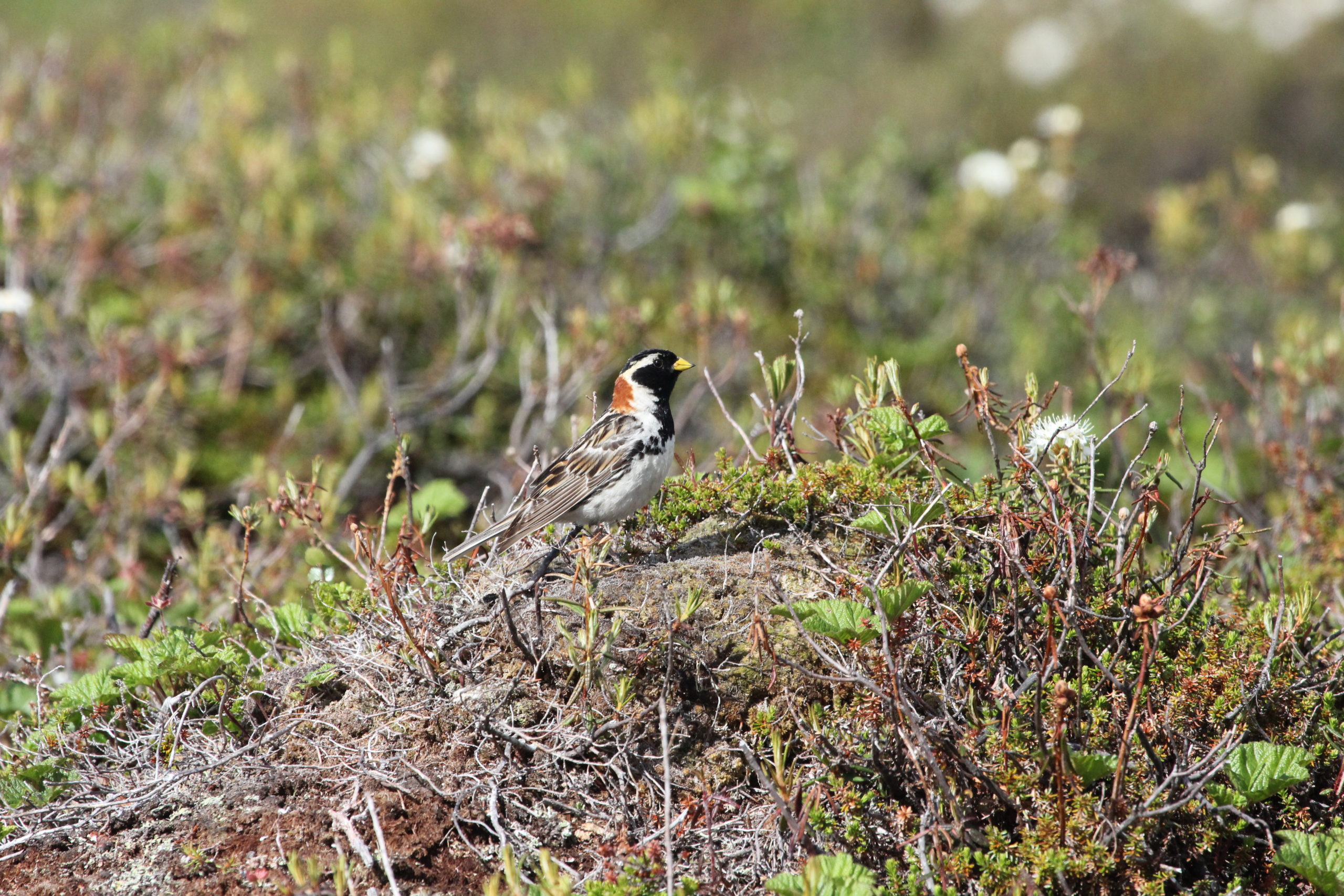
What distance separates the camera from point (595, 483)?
14.9ft

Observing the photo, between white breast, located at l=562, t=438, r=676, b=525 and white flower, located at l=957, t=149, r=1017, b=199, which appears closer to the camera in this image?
white breast, located at l=562, t=438, r=676, b=525

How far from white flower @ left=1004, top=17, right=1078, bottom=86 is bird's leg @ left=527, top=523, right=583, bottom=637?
48.5 ft

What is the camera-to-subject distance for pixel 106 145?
439 inches

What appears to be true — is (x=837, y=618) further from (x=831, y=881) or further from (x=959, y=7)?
(x=959, y=7)

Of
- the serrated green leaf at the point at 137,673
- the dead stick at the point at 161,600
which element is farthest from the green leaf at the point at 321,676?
the dead stick at the point at 161,600

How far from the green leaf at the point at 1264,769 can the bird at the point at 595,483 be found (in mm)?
2180

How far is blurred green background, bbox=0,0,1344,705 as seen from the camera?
6.57m

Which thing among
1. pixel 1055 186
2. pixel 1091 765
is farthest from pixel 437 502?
pixel 1055 186

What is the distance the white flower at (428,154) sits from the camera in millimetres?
10047

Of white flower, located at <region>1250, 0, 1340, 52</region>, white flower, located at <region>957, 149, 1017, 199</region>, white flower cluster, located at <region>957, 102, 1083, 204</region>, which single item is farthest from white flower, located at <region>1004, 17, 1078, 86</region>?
white flower, located at <region>957, 149, 1017, 199</region>

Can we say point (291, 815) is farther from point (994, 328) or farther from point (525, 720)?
point (994, 328)

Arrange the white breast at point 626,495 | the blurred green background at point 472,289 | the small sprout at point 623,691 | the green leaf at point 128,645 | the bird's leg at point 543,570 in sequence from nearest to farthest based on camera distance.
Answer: the small sprout at point 623,691, the bird's leg at point 543,570, the green leaf at point 128,645, the white breast at point 626,495, the blurred green background at point 472,289

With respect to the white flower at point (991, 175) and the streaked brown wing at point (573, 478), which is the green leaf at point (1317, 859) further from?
the white flower at point (991, 175)

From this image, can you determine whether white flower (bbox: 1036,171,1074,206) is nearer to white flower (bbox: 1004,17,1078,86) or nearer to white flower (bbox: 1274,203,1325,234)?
white flower (bbox: 1274,203,1325,234)
